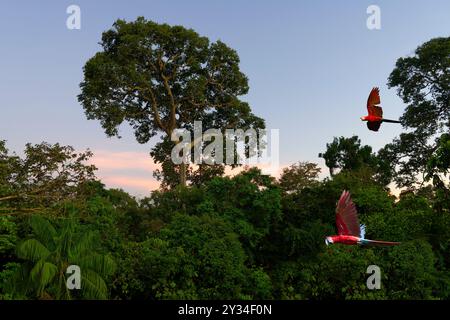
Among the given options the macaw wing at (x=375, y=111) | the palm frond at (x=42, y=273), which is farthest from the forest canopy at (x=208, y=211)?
the macaw wing at (x=375, y=111)

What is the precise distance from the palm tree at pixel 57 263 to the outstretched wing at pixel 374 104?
7309 mm

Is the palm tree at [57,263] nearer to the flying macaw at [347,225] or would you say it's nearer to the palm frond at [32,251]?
the palm frond at [32,251]

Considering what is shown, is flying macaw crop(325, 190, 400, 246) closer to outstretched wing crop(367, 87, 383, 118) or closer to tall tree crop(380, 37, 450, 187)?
outstretched wing crop(367, 87, 383, 118)

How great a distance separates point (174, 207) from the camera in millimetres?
22812

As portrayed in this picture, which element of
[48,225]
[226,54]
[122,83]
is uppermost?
[226,54]

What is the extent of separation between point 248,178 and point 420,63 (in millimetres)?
15005

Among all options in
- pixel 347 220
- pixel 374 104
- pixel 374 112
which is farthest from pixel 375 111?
pixel 347 220

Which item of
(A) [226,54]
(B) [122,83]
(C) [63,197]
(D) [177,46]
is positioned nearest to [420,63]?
(A) [226,54]

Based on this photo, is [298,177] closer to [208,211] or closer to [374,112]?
[208,211]

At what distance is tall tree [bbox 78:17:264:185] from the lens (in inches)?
1105

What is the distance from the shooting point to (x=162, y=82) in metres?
29.9

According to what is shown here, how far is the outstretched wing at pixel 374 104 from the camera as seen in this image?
11062 mm
